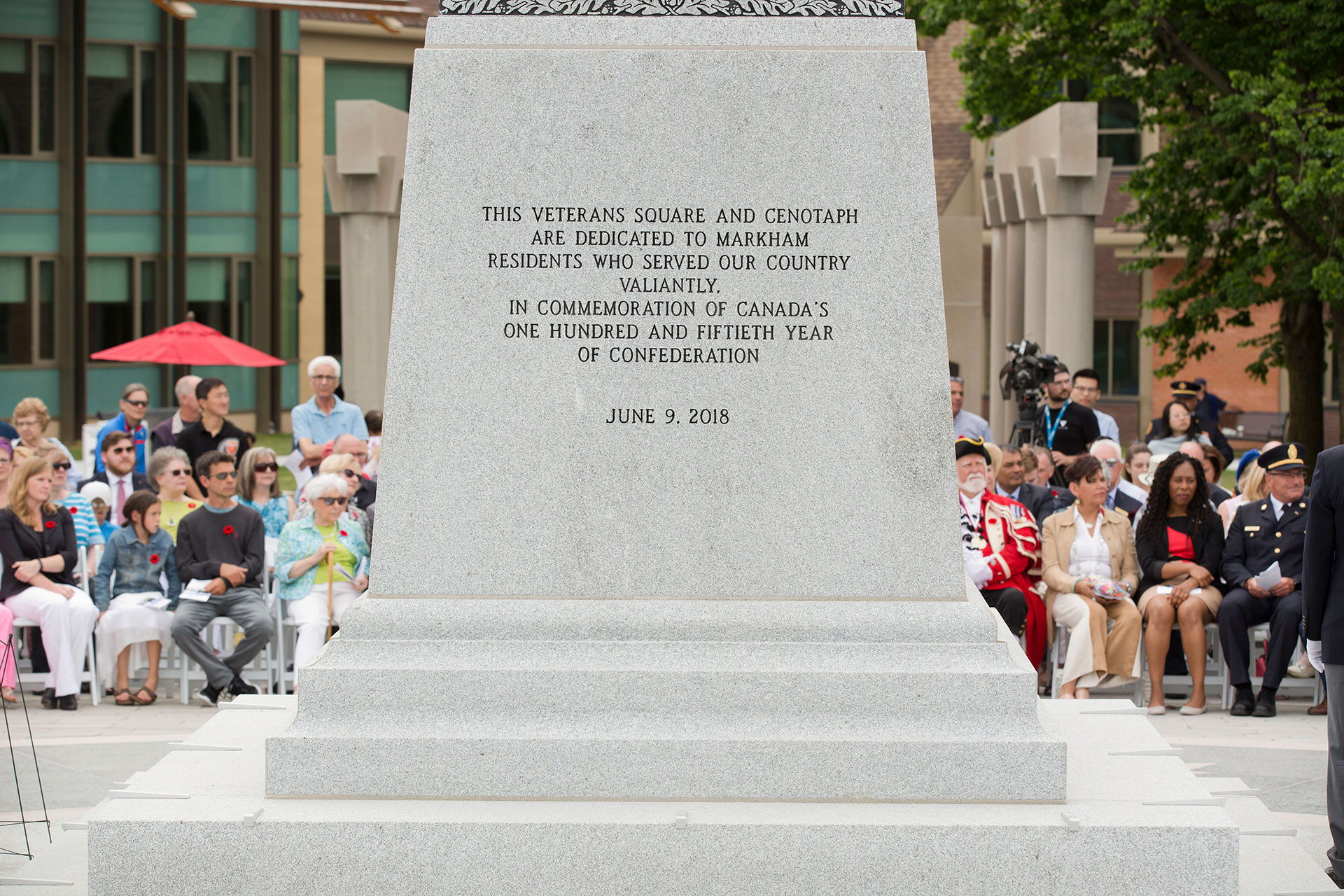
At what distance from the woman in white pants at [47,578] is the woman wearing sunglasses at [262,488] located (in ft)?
4.16

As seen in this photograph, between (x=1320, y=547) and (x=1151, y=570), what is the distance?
158 inches

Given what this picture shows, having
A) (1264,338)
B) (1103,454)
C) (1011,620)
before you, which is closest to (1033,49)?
(1264,338)

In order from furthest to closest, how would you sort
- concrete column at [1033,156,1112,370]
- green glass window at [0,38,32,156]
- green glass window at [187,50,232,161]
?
green glass window at [187,50,232,161] → green glass window at [0,38,32,156] → concrete column at [1033,156,1112,370]

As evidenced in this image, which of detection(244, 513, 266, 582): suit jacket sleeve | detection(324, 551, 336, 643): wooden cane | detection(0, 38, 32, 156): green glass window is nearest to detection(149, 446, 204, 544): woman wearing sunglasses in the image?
detection(244, 513, 266, 582): suit jacket sleeve

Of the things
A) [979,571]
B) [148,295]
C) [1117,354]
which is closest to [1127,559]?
[979,571]

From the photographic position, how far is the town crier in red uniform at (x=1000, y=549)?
31.4 ft

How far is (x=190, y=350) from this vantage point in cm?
1911

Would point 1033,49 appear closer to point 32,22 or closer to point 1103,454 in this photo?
point 1103,454

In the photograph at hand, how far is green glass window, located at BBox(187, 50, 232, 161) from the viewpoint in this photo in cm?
3634

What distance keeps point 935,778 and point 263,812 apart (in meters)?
2.17

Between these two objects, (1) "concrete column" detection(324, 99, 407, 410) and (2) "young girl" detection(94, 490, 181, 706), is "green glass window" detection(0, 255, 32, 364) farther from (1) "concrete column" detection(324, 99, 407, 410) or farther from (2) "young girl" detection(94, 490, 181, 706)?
(2) "young girl" detection(94, 490, 181, 706)

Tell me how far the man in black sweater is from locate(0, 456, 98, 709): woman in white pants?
0.67 metres

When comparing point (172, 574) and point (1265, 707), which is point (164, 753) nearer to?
point (172, 574)

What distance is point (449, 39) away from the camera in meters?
5.52
